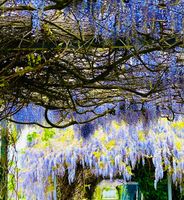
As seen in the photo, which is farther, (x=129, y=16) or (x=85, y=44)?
(x=85, y=44)

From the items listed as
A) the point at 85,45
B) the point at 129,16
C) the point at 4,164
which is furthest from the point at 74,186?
the point at 129,16

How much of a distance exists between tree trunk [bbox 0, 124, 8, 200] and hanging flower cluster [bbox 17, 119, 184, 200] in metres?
2.65

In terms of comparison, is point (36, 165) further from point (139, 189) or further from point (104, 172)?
point (139, 189)

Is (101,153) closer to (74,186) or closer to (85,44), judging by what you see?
(74,186)

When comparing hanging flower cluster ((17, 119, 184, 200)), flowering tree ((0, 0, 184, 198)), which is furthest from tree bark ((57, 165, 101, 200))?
flowering tree ((0, 0, 184, 198))

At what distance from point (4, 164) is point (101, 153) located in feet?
12.4

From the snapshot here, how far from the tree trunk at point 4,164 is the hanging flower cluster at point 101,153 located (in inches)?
104

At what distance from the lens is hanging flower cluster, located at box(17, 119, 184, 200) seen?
8.46m

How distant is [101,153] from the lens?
885 centimetres

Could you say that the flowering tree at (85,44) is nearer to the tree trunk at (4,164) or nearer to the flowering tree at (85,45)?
the flowering tree at (85,45)

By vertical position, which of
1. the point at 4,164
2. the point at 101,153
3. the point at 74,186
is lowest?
the point at 74,186

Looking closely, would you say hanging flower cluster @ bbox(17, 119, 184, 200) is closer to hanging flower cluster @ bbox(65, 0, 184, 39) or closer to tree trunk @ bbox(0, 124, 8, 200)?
tree trunk @ bbox(0, 124, 8, 200)

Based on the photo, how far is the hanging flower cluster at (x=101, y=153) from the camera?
27.8 feet

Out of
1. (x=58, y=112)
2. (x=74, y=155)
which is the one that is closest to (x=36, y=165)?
(x=74, y=155)
